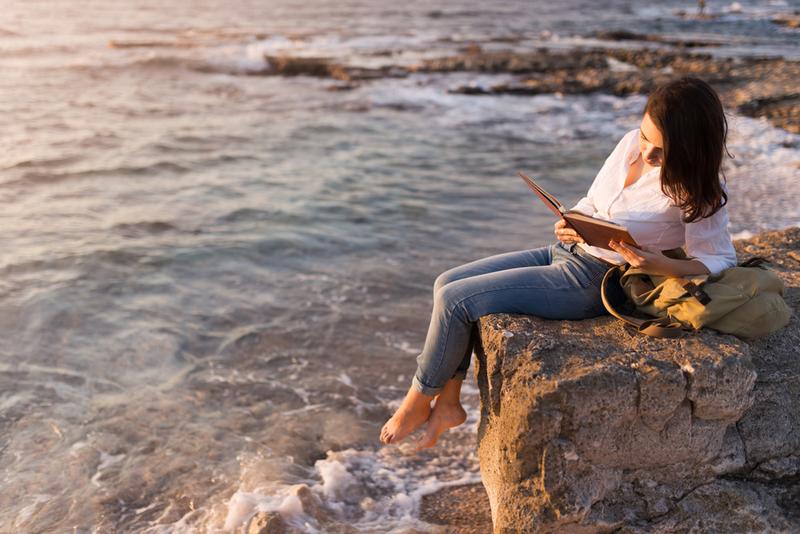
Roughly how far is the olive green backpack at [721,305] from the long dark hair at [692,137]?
34 centimetres

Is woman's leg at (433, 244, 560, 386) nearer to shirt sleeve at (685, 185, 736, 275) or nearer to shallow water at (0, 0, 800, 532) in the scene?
shirt sleeve at (685, 185, 736, 275)

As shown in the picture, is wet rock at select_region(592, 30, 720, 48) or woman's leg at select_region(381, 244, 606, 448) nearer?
woman's leg at select_region(381, 244, 606, 448)

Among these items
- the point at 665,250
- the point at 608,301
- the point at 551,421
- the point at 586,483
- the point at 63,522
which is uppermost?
the point at 665,250

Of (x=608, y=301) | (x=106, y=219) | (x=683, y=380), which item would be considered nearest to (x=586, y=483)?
(x=683, y=380)

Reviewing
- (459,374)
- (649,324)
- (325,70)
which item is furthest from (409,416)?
(325,70)

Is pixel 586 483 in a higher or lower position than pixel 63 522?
higher

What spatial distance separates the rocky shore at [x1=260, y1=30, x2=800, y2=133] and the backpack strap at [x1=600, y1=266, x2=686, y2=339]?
12.1m

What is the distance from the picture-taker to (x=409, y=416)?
144 inches

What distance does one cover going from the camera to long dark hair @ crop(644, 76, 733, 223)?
3.05 metres

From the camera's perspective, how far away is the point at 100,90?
Answer: 1712 cm

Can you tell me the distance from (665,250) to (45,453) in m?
3.93

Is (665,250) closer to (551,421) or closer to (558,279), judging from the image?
(558,279)

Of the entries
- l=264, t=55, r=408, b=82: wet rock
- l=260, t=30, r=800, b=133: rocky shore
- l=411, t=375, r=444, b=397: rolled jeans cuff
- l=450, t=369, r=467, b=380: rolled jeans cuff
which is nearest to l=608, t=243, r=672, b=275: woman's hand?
l=450, t=369, r=467, b=380: rolled jeans cuff

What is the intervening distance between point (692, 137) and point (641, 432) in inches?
50.2
